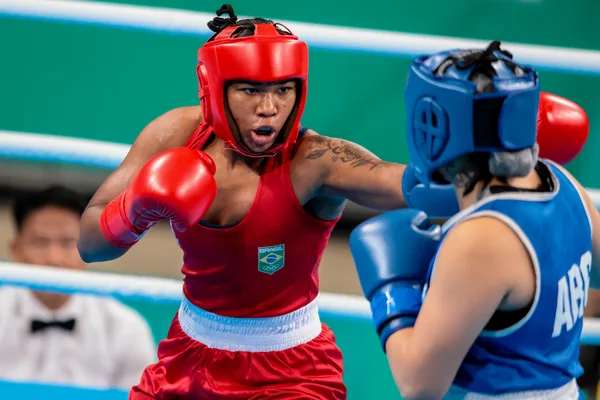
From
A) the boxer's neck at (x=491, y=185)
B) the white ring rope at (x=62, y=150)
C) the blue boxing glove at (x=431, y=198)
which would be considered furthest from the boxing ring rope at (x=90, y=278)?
the boxer's neck at (x=491, y=185)

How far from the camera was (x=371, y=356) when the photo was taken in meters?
4.48

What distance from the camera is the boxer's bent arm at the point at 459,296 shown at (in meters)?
1.47

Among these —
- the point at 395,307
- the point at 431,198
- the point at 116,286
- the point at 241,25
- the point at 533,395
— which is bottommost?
the point at 116,286

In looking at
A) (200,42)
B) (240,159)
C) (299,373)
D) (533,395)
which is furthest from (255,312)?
(200,42)

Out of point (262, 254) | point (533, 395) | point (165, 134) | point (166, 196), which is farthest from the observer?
point (165, 134)

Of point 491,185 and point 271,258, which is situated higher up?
point 491,185

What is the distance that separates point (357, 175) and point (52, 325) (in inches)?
73.4

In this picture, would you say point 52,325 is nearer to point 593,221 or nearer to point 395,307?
point 395,307

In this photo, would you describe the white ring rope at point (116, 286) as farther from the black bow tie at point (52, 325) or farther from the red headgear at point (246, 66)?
the black bow tie at point (52, 325)

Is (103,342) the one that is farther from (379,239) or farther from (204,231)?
(379,239)

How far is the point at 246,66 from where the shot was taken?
1959 mm

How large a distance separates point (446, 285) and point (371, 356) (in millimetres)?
3052

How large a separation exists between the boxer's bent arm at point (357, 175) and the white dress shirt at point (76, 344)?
1663 millimetres

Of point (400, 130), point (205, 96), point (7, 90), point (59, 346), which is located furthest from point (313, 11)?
point (205, 96)
